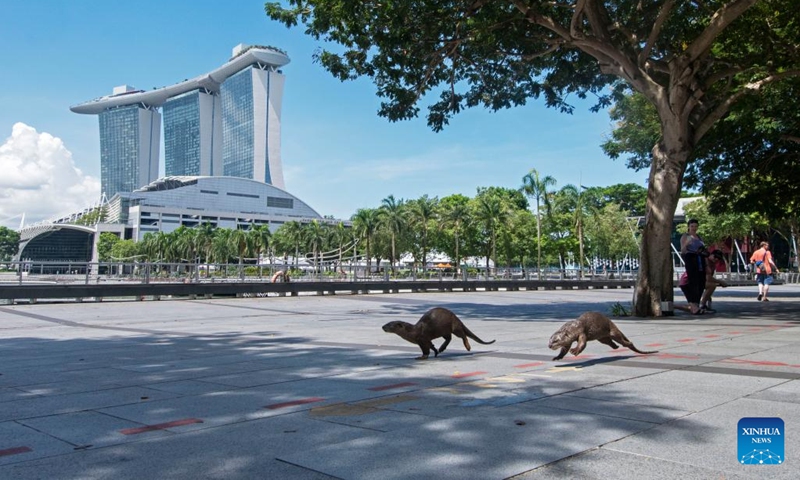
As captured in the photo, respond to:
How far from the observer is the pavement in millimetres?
3113

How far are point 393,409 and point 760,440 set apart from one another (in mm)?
2419

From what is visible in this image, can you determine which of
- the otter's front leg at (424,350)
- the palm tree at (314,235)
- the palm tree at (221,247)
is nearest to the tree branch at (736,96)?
the otter's front leg at (424,350)

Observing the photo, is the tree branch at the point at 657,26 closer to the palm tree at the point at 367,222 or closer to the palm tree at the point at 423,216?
the palm tree at the point at 423,216

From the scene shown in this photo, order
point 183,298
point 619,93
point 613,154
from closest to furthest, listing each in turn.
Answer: point 619,93 → point 183,298 → point 613,154

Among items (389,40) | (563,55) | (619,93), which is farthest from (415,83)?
(619,93)

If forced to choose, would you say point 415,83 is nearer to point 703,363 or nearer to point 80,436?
point 703,363

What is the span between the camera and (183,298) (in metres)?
24.4

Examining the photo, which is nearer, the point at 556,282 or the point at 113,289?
the point at 113,289

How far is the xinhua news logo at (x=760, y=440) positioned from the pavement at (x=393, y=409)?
0.02m

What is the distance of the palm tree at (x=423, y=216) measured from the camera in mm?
72375

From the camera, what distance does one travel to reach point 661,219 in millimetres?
13898

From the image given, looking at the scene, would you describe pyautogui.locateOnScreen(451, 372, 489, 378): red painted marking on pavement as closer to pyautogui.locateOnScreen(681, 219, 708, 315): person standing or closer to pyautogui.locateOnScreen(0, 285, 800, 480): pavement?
pyautogui.locateOnScreen(0, 285, 800, 480): pavement

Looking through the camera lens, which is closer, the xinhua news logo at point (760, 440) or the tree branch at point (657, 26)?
the xinhua news logo at point (760, 440)

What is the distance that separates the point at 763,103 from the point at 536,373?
48.8ft
